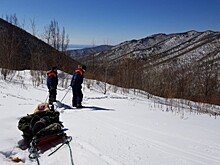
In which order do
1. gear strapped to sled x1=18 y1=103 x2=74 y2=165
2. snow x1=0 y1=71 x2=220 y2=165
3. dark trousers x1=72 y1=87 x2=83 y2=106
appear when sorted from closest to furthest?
snow x1=0 y1=71 x2=220 y2=165 → gear strapped to sled x1=18 y1=103 x2=74 y2=165 → dark trousers x1=72 y1=87 x2=83 y2=106

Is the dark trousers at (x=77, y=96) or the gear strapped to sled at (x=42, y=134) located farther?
the dark trousers at (x=77, y=96)

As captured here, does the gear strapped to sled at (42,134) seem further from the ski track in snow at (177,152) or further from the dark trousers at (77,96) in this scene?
the dark trousers at (77,96)

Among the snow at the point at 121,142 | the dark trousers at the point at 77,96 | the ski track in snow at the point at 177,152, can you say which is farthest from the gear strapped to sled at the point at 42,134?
the dark trousers at the point at 77,96

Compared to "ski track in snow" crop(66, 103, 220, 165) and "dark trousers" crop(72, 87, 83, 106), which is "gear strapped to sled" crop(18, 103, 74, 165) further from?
"dark trousers" crop(72, 87, 83, 106)

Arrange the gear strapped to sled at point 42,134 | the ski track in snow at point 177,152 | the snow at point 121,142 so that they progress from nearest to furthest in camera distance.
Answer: the snow at point 121,142, the ski track in snow at point 177,152, the gear strapped to sled at point 42,134

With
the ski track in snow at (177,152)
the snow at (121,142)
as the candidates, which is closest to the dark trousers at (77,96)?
the snow at (121,142)

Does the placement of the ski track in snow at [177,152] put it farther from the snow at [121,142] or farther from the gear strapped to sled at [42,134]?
the gear strapped to sled at [42,134]

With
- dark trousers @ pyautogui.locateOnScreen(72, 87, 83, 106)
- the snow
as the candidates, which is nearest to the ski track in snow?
the snow

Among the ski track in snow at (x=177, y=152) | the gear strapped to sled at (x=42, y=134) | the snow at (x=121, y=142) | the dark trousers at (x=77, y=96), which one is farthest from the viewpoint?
the dark trousers at (x=77, y=96)

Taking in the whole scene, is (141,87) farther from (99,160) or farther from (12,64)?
(99,160)

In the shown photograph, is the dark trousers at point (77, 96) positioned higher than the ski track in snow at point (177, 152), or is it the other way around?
the dark trousers at point (77, 96)

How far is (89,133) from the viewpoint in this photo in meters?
6.24

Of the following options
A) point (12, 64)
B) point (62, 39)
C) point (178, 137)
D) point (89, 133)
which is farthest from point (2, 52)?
point (178, 137)

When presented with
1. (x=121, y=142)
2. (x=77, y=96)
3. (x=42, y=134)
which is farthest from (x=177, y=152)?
(x=77, y=96)
